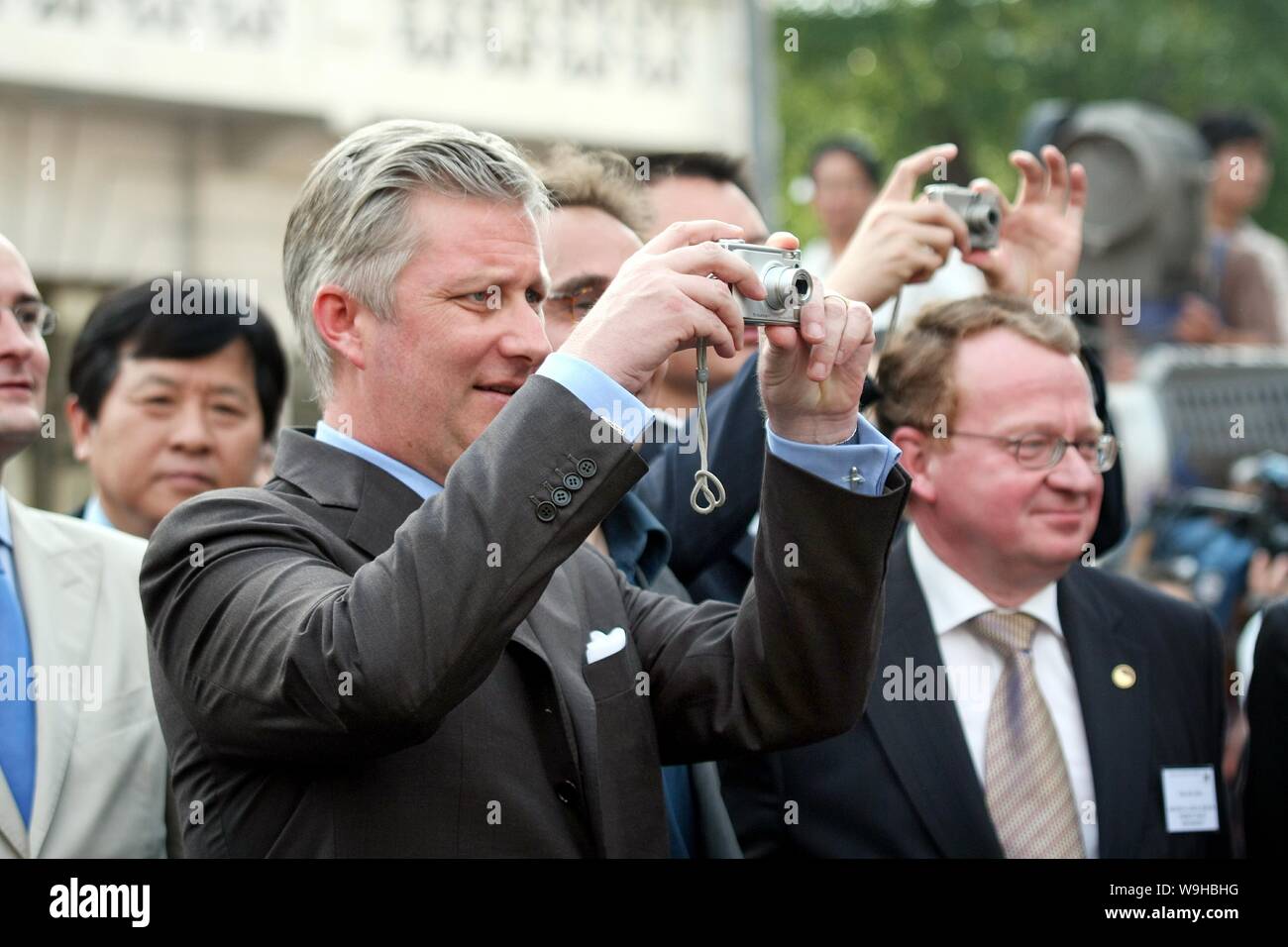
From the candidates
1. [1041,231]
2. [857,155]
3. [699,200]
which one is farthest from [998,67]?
[1041,231]

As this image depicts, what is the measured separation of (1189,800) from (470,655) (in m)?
1.68

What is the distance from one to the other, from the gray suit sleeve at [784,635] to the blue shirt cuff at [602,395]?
0.33 metres

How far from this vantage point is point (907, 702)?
296cm

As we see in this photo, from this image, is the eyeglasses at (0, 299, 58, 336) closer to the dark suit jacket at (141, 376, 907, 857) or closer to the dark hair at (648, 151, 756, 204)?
the dark suit jacket at (141, 376, 907, 857)

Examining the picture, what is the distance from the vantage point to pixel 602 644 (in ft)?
7.71

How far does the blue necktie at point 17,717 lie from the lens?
2584 mm

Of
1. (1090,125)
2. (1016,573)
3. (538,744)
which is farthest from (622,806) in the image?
(1090,125)

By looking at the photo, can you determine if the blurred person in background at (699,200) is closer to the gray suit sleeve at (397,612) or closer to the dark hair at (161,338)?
the dark hair at (161,338)

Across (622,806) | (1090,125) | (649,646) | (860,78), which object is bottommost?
(622,806)

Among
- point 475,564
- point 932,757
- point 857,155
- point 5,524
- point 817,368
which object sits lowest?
point 932,757

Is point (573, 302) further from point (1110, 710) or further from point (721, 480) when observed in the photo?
point (1110, 710)

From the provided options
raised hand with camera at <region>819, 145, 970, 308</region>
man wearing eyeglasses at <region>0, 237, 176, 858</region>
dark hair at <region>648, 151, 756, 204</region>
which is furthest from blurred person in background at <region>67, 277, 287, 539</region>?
raised hand with camera at <region>819, 145, 970, 308</region>
